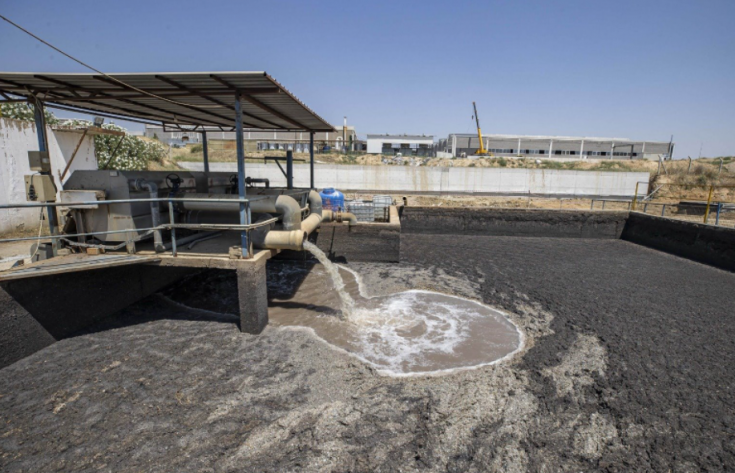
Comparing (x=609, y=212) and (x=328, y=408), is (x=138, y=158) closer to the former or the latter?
(x=328, y=408)

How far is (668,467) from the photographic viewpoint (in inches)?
159

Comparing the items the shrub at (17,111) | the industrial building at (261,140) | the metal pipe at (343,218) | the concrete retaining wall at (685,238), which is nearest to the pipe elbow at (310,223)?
the metal pipe at (343,218)

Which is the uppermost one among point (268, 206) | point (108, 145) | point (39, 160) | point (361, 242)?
point (108, 145)

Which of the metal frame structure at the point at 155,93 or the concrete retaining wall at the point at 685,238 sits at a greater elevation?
the metal frame structure at the point at 155,93

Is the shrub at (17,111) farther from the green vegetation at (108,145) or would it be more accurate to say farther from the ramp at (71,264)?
the ramp at (71,264)

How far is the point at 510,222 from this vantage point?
1836 cm

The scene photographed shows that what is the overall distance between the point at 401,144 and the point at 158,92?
178ft

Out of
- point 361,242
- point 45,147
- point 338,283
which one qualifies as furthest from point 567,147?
point 45,147

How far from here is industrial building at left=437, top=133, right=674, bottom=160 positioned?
52312mm

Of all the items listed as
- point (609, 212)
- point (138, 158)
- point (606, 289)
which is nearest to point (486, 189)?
point (609, 212)

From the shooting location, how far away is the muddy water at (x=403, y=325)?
6.44 m

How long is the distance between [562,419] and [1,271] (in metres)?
7.95

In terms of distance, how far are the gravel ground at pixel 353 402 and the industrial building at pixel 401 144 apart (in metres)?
51.0

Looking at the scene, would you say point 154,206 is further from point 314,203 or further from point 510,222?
point 510,222
